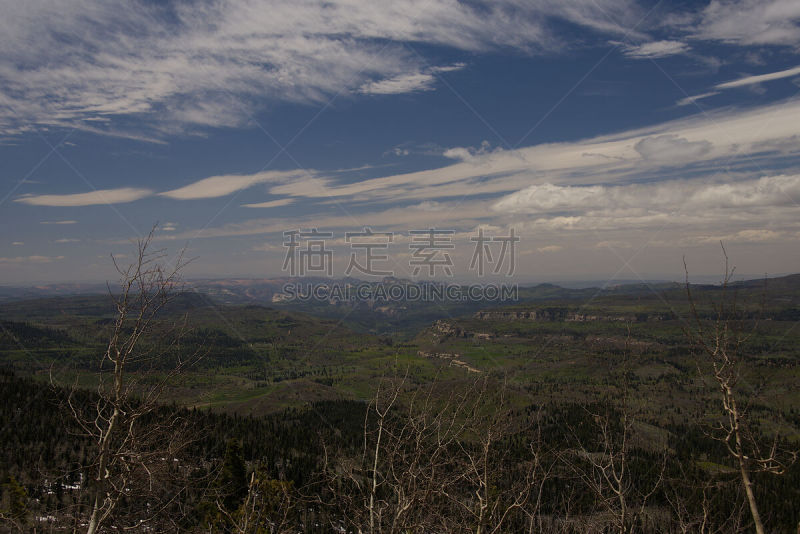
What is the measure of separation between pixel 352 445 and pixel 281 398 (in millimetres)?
70967

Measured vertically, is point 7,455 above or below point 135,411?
below

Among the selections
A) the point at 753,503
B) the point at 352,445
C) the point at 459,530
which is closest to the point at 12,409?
the point at 352,445

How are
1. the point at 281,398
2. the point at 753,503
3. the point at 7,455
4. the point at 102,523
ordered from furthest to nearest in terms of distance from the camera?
1. the point at 281,398
2. the point at 7,455
3. the point at 102,523
4. the point at 753,503

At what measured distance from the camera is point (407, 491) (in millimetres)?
9750

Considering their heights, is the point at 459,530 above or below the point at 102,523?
below

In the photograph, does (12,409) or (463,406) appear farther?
(12,409)

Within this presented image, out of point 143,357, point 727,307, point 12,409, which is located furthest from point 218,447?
point 727,307

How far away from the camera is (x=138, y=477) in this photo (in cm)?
885

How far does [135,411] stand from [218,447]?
7782 cm

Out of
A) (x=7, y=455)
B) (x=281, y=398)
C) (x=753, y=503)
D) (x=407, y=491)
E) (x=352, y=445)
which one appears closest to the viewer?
(x=753, y=503)

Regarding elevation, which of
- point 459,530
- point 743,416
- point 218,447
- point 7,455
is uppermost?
point 743,416

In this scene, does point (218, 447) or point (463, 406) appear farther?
point (218, 447)

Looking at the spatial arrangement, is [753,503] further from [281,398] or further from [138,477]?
[281,398]

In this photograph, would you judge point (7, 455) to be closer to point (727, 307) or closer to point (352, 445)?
point (352, 445)
